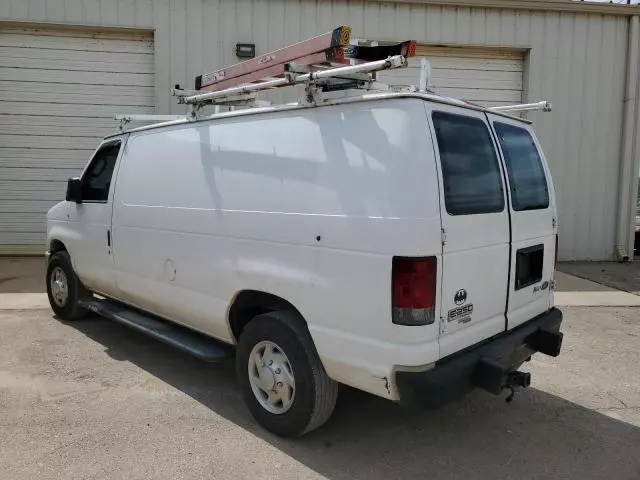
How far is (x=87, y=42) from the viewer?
991cm

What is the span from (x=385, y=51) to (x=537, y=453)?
8.60 feet

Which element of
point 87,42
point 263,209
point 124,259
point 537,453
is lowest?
point 537,453

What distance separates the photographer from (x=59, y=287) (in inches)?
242

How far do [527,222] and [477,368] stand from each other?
1.13 meters

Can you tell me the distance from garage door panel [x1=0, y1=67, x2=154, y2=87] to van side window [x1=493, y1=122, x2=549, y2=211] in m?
7.97

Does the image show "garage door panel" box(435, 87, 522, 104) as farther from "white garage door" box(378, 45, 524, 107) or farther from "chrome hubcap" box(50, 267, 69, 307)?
"chrome hubcap" box(50, 267, 69, 307)

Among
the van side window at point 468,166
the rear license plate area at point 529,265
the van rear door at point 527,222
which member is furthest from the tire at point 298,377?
the rear license plate area at point 529,265

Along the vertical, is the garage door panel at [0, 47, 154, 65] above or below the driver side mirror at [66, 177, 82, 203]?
above

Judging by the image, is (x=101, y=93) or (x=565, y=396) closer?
(x=565, y=396)

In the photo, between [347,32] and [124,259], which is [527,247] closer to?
[347,32]

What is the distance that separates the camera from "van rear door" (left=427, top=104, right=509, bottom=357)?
296cm

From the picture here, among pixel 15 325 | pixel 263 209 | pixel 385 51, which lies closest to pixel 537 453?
pixel 263 209

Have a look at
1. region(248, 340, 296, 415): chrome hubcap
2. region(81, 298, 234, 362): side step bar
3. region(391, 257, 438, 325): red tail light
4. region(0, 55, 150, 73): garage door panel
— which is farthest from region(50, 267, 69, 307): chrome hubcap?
region(0, 55, 150, 73): garage door panel

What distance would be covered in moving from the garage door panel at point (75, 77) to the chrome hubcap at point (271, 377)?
794 centimetres
